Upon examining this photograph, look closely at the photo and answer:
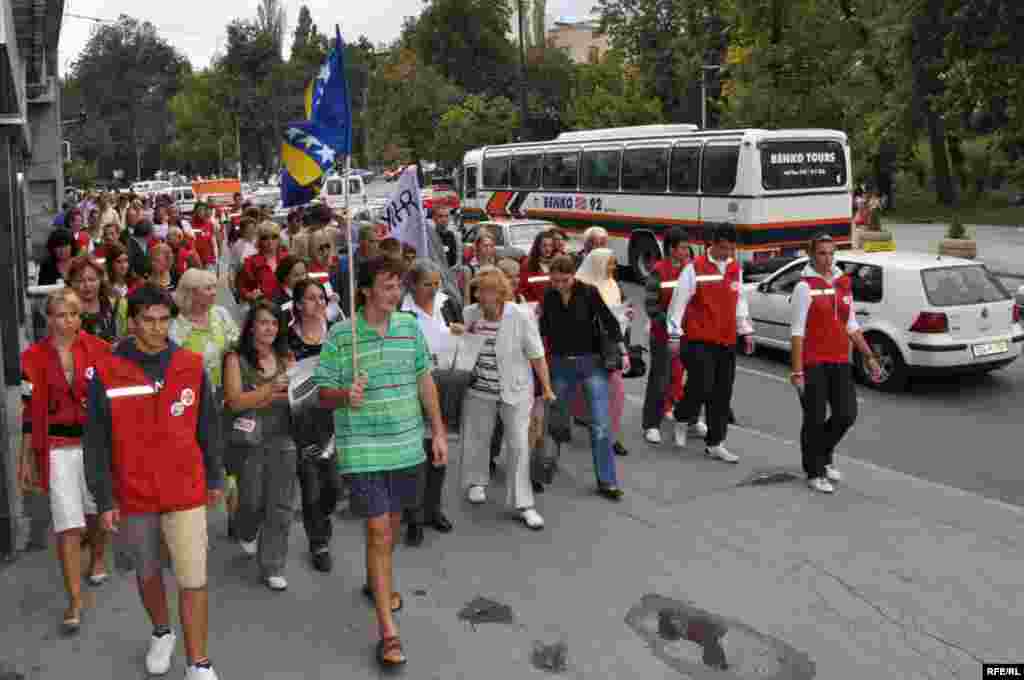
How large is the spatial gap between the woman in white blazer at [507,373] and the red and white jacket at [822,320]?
1905mm

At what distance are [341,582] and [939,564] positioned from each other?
11.1ft

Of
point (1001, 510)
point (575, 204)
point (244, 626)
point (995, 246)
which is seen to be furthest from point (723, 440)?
point (995, 246)

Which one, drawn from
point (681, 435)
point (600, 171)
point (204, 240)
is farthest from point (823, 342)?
point (600, 171)

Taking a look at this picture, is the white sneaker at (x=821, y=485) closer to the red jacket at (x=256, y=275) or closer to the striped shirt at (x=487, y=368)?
the striped shirt at (x=487, y=368)

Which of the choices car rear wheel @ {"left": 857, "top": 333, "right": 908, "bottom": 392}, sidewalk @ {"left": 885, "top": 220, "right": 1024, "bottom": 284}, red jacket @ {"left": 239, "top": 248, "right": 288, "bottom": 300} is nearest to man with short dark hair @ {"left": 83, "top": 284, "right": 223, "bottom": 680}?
red jacket @ {"left": 239, "top": 248, "right": 288, "bottom": 300}

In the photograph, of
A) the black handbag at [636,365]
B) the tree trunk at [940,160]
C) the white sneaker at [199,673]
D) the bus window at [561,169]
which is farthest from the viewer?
the tree trunk at [940,160]

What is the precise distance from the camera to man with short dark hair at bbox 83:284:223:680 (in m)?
4.26

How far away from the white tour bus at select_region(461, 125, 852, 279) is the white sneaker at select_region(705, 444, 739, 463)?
9.18m

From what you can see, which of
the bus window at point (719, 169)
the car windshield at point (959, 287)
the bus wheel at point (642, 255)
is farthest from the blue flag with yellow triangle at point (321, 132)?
the bus wheel at point (642, 255)

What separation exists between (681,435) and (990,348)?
432 centimetres

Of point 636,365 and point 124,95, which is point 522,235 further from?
point 124,95

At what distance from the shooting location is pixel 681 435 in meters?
8.66

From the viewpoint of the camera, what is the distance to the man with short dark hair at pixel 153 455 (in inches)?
168

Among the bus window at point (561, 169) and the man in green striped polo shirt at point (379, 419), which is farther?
the bus window at point (561, 169)
